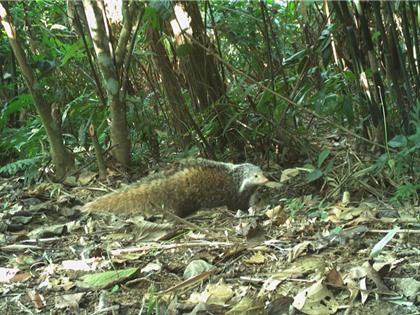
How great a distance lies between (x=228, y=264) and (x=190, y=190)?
5.06ft

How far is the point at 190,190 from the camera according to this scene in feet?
12.9

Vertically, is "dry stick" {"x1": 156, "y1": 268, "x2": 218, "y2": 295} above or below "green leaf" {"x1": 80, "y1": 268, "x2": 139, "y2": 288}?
below

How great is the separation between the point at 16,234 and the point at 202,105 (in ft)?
6.53

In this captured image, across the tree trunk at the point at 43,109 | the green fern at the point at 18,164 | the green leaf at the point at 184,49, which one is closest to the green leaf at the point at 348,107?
the green leaf at the point at 184,49

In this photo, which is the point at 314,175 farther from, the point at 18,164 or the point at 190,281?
the point at 18,164

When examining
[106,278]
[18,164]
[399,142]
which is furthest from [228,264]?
[18,164]

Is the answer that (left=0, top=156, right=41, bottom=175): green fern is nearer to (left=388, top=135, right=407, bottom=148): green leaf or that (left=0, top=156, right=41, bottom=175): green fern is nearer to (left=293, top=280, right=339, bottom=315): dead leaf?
→ (left=388, top=135, right=407, bottom=148): green leaf

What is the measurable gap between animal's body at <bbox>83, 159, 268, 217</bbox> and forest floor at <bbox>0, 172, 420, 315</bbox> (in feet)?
0.69

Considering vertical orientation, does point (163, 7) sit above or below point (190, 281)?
above

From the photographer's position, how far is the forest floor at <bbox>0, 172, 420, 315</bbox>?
1.99 m

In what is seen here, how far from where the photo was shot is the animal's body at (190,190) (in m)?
3.55

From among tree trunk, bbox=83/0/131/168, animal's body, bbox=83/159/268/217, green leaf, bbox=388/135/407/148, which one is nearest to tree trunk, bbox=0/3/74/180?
tree trunk, bbox=83/0/131/168

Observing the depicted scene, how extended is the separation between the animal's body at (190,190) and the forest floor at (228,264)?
0.21 meters

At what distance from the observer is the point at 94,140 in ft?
13.9
